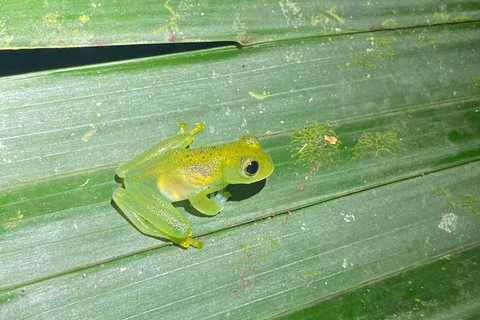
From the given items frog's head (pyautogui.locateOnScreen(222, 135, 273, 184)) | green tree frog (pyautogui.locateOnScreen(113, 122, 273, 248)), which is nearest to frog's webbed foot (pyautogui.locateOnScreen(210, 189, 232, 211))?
green tree frog (pyautogui.locateOnScreen(113, 122, 273, 248))

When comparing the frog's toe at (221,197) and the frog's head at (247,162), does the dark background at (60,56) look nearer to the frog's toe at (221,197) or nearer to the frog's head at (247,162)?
the frog's head at (247,162)

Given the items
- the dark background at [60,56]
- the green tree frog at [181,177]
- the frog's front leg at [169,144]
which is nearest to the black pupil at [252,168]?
the green tree frog at [181,177]

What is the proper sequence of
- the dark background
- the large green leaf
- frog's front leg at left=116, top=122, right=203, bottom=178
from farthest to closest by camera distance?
the dark background, frog's front leg at left=116, top=122, right=203, bottom=178, the large green leaf

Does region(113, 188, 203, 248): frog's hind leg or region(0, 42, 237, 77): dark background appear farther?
region(0, 42, 237, 77): dark background

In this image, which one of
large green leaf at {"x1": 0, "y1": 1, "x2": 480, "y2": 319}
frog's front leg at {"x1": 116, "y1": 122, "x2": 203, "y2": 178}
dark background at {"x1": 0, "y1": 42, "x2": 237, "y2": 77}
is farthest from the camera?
dark background at {"x1": 0, "y1": 42, "x2": 237, "y2": 77}

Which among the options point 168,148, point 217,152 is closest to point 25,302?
point 168,148

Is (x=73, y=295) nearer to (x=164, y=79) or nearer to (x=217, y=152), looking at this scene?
(x=217, y=152)

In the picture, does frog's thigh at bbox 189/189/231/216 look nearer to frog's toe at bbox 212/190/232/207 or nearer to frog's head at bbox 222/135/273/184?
frog's toe at bbox 212/190/232/207
